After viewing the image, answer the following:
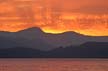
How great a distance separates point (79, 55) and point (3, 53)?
19.1m

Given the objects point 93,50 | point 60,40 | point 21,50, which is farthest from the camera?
point 93,50

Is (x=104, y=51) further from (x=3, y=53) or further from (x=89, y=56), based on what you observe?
(x=3, y=53)

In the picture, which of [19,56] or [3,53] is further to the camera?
[19,56]

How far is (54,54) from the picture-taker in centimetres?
13138

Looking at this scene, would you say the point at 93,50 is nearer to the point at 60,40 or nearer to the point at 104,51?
the point at 104,51

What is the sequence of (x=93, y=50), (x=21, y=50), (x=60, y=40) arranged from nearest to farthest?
1. (x=60, y=40)
2. (x=21, y=50)
3. (x=93, y=50)

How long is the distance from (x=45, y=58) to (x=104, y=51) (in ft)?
42.3

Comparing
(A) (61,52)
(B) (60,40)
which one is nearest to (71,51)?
(A) (61,52)

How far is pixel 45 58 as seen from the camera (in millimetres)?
131625

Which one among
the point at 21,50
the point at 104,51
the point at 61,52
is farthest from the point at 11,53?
the point at 104,51

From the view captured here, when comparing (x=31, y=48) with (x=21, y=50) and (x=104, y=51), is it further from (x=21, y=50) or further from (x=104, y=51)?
(x=104, y=51)

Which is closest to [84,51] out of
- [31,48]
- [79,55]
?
[79,55]

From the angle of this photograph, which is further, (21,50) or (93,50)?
(93,50)

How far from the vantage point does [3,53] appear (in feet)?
411
